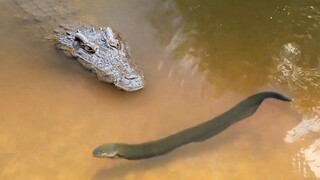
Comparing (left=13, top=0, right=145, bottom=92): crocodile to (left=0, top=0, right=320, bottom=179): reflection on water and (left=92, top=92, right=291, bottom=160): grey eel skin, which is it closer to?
(left=0, top=0, right=320, bottom=179): reflection on water

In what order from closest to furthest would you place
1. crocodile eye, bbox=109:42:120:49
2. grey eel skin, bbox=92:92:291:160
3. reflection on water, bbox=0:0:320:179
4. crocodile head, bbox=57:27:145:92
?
grey eel skin, bbox=92:92:291:160
reflection on water, bbox=0:0:320:179
crocodile head, bbox=57:27:145:92
crocodile eye, bbox=109:42:120:49

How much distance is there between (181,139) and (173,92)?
0.58m

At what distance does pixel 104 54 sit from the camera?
12.9 feet

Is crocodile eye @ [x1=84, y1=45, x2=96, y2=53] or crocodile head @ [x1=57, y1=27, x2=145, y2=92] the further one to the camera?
crocodile eye @ [x1=84, y1=45, x2=96, y2=53]

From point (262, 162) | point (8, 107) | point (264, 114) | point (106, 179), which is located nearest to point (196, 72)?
point (264, 114)

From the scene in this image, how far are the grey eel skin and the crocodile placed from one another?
0.58m

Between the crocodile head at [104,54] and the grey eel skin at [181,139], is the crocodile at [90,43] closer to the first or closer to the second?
the crocodile head at [104,54]

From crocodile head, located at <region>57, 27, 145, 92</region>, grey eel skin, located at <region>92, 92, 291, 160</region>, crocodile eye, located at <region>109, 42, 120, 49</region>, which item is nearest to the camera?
grey eel skin, located at <region>92, 92, 291, 160</region>

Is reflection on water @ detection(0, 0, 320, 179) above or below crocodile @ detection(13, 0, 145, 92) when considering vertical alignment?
below

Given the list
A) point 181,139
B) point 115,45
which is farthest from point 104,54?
point 181,139

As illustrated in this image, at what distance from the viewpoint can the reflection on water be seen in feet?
10.1

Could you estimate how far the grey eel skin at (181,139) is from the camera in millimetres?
2979

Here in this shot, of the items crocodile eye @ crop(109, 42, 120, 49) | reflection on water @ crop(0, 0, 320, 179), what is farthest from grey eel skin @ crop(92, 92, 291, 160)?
crocodile eye @ crop(109, 42, 120, 49)

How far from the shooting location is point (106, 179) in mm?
3002
